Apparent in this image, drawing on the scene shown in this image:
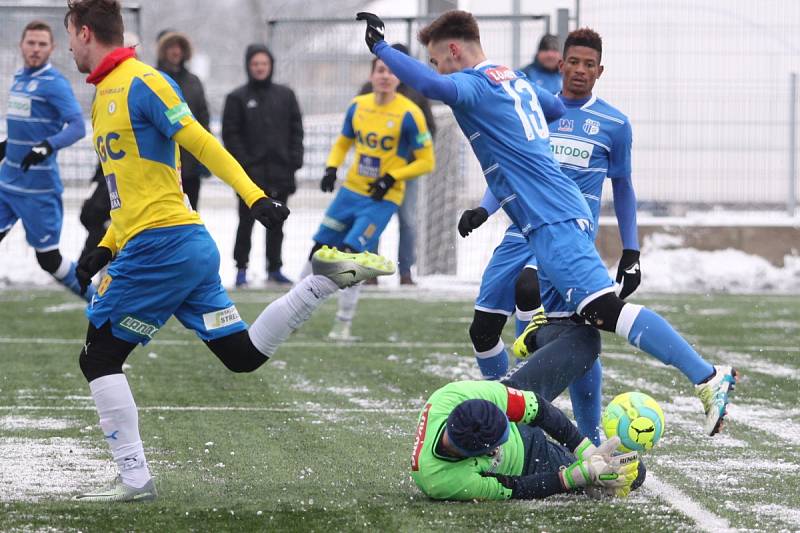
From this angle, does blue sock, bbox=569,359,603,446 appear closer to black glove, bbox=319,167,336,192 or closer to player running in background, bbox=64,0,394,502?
player running in background, bbox=64,0,394,502

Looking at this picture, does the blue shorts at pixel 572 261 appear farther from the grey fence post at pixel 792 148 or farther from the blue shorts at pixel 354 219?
the grey fence post at pixel 792 148

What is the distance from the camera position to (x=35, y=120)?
11.5 m

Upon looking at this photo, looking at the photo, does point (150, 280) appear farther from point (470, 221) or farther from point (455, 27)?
point (455, 27)

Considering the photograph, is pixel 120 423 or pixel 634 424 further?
pixel 120 423

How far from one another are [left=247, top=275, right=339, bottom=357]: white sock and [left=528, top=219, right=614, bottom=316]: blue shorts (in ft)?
2.89

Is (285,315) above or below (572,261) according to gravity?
below

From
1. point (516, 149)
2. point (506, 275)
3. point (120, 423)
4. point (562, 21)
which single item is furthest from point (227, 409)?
point (562, 21)

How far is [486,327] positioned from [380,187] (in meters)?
4.21

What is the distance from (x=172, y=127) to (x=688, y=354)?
2170 mm

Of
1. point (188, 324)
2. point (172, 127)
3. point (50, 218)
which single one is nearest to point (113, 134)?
point (172, 127)

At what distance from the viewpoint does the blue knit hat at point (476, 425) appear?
536 centimetres

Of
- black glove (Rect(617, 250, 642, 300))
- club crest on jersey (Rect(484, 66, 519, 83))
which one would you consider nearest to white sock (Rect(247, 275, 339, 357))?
club crest on jersey (Rect(484, 66, 519, 83))

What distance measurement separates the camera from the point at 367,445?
272 inches

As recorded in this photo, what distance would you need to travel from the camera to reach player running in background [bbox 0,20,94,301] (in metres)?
11.3
